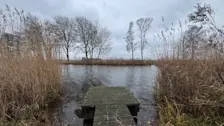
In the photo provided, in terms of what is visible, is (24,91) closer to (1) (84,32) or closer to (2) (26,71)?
(2) (26,71)

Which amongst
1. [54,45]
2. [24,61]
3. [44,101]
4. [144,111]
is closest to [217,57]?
[144,111]

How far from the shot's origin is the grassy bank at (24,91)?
3.58 meters

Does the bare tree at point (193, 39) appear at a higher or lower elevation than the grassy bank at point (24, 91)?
→ higher

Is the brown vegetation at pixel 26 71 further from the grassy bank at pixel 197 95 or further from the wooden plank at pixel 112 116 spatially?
the grassy bank at pixel 197 95

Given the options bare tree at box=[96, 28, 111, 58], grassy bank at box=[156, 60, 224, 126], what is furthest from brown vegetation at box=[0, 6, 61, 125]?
bare tree at box=[96, 28, 111, 58]

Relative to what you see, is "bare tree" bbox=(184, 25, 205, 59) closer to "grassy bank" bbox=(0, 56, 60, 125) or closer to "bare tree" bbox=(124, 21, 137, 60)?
"grassy bank" bbox=(0, 56, 60, 125)

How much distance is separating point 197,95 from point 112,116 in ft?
4.67

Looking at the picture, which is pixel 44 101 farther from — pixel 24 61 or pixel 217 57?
pixel 217 57

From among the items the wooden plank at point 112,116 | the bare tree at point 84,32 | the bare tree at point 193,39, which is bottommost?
the wooden plank at point 112,116

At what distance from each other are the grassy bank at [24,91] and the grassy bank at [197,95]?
222cm

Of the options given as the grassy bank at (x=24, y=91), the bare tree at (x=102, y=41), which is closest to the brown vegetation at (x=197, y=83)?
the grassy bank at (x=24, y=91)

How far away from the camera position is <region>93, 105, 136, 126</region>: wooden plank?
9.30 feet

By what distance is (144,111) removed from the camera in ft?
14.7

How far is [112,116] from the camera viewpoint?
312cm
